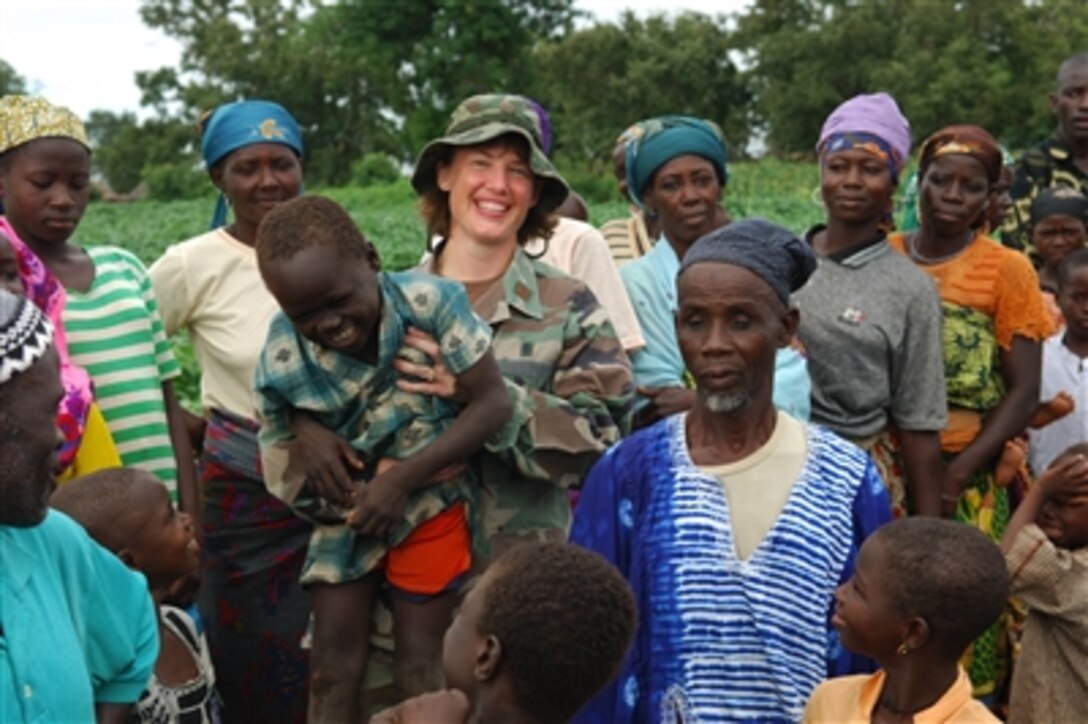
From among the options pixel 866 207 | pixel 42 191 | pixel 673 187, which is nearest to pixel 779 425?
pixel 866 207

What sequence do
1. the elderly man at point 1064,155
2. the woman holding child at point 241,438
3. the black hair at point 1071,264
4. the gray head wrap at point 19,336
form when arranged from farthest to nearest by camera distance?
the elderly man at point 1064,155 → the black hair at point 1071,264 → the woman holding child at point 241,438 → the gray head wrap at point 19,336

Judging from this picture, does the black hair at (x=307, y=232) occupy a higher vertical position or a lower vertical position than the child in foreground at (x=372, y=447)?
higher

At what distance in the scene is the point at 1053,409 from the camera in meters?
5.34

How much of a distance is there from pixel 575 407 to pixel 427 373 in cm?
53

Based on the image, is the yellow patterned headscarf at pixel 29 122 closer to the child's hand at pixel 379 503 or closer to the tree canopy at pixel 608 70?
the child's hand at pixel 379 503

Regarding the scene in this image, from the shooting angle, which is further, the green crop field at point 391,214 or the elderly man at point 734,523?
the green crop field at point 391,214

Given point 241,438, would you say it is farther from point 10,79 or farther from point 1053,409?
point 10,79

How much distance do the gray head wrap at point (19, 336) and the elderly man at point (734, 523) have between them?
1452 mm

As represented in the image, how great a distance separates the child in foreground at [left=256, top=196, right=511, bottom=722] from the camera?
143 inches

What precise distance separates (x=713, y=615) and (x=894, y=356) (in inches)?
60.7

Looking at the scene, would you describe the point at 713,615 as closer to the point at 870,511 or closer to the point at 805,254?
the point at 870,511

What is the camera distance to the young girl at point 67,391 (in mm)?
3879

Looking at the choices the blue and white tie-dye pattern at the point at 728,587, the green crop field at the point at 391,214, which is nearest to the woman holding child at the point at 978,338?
the blue and white tie-dye pattern at the point at 728,587

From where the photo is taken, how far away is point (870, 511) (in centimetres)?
349
